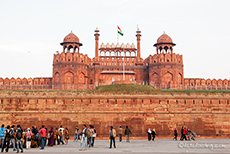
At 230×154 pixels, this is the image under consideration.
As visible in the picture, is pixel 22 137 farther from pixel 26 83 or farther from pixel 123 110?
pixel 26 83

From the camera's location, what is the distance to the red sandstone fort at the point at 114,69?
133 feet

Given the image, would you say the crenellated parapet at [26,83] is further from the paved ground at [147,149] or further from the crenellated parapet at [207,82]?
the paved ground at [147,149]

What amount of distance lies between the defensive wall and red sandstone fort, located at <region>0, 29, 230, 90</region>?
20.7 ft

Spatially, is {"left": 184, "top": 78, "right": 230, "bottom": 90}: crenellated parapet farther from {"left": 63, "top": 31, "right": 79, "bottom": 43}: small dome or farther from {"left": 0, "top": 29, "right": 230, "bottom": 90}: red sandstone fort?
{"left": 63, "top": 31, "right": 79, "bottom": 43}: small dome

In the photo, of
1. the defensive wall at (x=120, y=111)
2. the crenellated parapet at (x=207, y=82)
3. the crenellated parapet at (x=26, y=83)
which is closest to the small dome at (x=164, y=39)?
the crenellated parapet at (x=207, y=82)

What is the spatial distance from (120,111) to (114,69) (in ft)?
50.0

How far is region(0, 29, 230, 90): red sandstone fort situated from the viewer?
133 ft

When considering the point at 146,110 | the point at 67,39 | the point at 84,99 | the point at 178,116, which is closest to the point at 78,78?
the point at 67,39

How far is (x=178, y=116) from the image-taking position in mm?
30750

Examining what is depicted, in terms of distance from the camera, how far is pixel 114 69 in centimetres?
4478

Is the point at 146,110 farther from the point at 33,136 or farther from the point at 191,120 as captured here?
the point at 33,136

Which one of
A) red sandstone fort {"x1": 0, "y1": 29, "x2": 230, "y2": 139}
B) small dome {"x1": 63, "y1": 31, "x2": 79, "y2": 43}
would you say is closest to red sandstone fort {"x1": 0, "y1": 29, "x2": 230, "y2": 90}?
small dome {"x1": 63, "y1": 31, "x2": 79, "y2": 43}

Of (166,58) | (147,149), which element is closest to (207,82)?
(166,58)

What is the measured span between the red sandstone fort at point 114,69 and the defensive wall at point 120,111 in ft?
20.7
